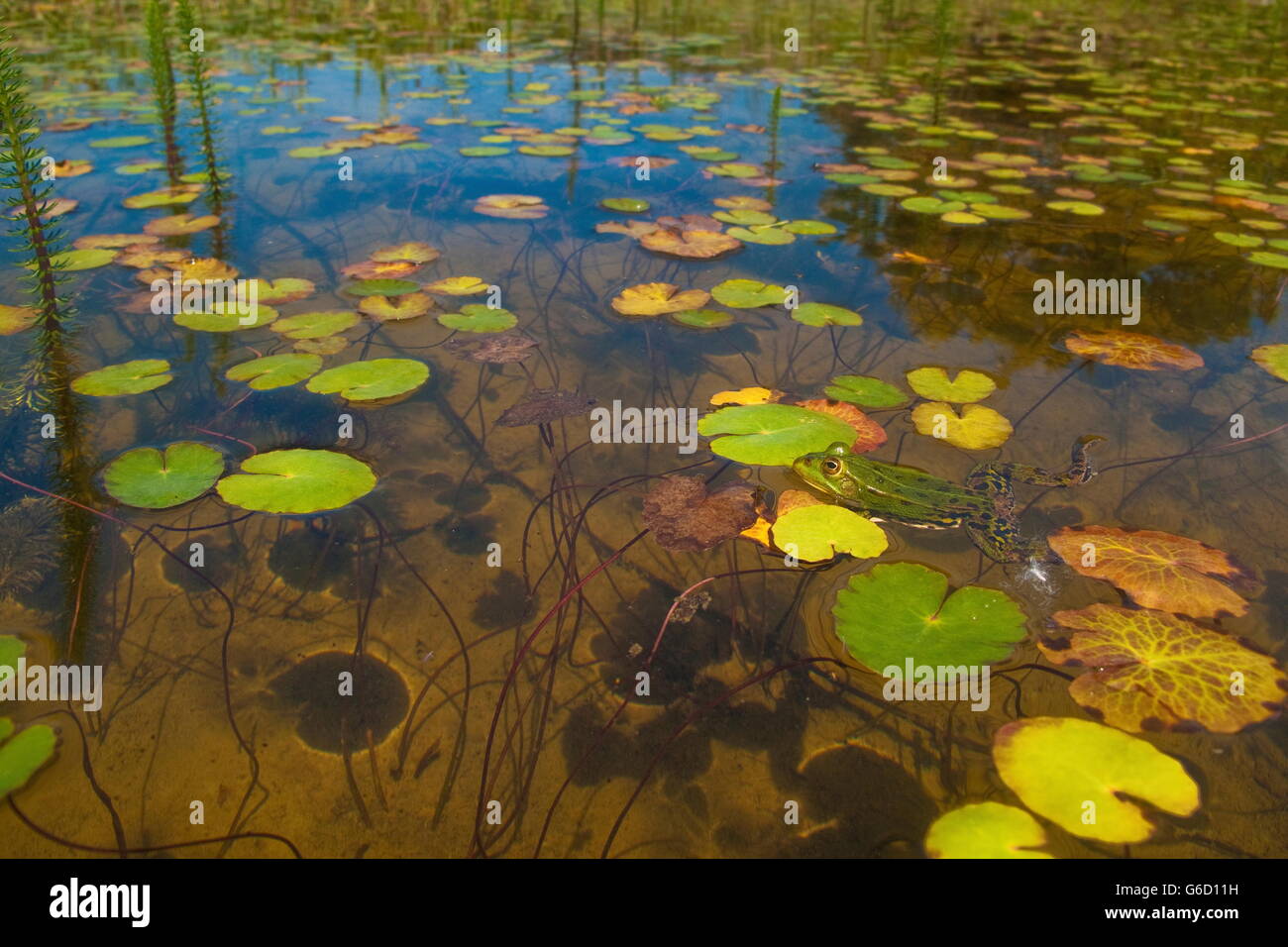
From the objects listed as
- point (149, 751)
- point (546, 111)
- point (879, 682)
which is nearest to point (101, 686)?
point (149, 751)

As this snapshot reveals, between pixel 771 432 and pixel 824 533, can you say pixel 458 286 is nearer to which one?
pixel 771 432

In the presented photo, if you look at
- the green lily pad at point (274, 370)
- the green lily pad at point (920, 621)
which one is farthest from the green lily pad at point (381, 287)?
the green lily pad at point (920, 621)

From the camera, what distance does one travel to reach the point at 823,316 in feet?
9.62

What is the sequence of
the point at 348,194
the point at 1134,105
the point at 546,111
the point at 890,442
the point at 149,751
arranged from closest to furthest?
the point at 149,751
the point at 890,442
the point at 348,194
the point at 546,111
the point at 1134,105

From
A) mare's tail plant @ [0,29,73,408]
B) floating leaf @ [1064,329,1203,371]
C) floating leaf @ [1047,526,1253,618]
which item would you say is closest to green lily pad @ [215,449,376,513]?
mare's tail plant @ [0,29,73,408]

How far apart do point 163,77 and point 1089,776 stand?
5.29m

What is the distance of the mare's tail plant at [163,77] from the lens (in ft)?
12.1

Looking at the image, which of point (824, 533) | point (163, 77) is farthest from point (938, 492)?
point (163, 77)

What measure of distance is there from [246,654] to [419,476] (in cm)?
68

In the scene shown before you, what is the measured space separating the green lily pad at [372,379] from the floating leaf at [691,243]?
4.93ft

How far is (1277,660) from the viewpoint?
1592 mm

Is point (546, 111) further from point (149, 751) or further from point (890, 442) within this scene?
point (149, 751)

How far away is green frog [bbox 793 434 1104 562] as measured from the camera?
191 centimetres

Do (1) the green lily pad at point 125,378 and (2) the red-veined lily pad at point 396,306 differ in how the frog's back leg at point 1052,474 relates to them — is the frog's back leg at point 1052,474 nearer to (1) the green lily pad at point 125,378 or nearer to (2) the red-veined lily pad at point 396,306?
(2) the red-veined lily pad at point 396,306
